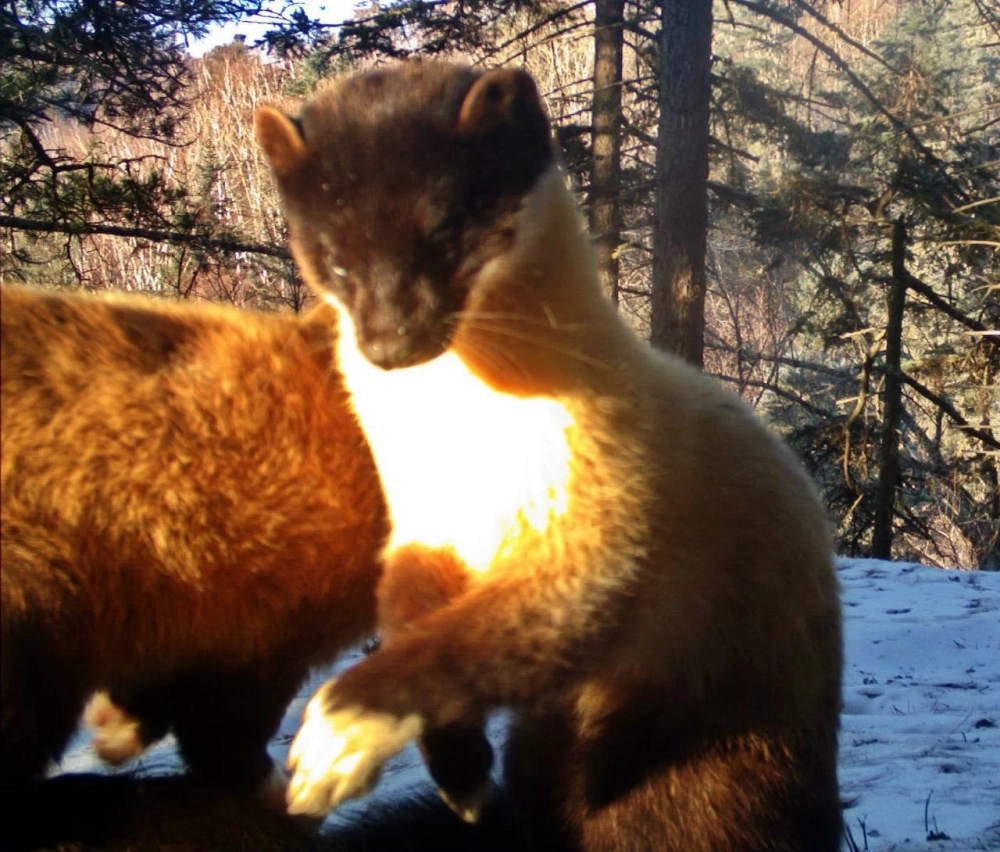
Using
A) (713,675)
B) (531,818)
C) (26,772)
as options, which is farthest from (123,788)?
(713,675)

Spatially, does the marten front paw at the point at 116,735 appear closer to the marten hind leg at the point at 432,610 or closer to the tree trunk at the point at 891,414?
the marten hind leg at the point at 432,610

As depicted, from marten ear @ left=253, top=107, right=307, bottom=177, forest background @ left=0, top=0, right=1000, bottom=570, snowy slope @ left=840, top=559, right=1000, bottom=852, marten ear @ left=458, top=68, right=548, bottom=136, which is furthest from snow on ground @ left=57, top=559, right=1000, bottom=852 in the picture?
forest background @ left=0, top=0, right=1000, bottom=570

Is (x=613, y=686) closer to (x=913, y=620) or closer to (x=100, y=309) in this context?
(x=100, y=309)

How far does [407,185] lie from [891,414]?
10943 mm

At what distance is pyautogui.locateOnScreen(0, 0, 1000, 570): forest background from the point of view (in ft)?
26.5

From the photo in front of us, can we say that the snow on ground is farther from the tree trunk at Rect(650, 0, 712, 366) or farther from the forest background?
the tree trunk at Rect(650, 0, 712, 366)

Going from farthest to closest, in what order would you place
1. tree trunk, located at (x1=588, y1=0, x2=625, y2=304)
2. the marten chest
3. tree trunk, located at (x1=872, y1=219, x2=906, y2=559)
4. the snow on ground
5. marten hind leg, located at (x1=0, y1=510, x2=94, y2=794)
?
1. tree trunk, located at (x1=872, y1=219, x2=906, y2=559)
2. tree trunk, located at (x1=588, y1=0, x2=625, y2=304)
3. the snow on ground
4. the marten chest
5. marten hind leg, located at (x1=0, y1=510, x2=94, y2=794)

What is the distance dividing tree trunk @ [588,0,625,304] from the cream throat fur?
9.17 m

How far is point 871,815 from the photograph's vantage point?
3629mm

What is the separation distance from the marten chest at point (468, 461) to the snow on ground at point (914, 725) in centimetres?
92

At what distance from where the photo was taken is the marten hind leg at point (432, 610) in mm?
2426

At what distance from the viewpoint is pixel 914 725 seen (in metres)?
4.74

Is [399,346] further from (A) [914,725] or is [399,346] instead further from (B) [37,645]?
(A) [914,725]

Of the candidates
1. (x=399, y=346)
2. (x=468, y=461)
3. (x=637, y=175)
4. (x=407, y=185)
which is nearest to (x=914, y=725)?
(x=468, y=461)
